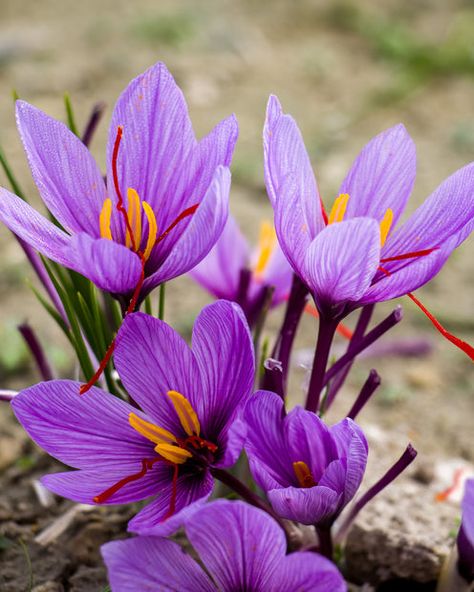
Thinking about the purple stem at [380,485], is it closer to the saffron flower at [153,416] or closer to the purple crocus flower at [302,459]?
the purple crocus flower at [302,459]

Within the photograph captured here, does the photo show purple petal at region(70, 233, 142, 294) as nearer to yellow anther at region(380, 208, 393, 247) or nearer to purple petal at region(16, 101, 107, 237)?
purple petal at region(16, 101, 107, 237)

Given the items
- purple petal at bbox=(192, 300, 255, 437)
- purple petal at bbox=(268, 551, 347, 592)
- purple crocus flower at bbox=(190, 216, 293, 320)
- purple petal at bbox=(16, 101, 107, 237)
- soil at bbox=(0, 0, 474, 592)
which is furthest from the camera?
soil at bbox=(0, 0, 474, 592)

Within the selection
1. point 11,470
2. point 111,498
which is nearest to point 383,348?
point 11,470

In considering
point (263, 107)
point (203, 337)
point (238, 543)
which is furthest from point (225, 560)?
point (263, 107)

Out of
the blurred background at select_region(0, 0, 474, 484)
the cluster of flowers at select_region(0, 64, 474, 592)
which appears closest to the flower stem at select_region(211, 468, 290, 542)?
the cluster of flowers at select_region(0, 64, 474, 592)

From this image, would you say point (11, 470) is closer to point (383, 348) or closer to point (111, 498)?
point (111, 498)

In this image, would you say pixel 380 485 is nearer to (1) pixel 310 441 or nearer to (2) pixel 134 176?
(1) pixel 310 441

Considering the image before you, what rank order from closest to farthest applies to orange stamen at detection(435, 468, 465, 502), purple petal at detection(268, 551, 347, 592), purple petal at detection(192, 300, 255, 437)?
purple petal at detection(268, 551, 347, 592) → purple petal at detection(192, 300, 255, 437) → orange stamen at detection(435, 468, 465, 502)

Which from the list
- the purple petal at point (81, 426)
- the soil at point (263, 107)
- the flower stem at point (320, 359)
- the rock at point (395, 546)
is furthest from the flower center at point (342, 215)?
the soil at point (263, 107)
